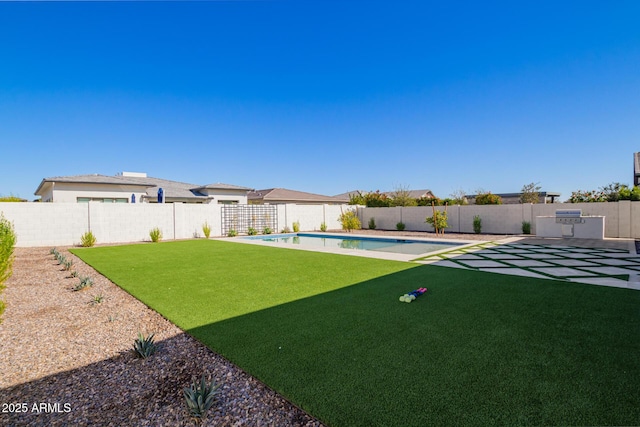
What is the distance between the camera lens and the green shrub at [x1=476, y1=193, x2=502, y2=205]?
15445 mm

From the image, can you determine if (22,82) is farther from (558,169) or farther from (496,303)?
(558,169)

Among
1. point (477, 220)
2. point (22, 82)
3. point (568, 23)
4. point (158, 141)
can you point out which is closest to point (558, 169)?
point (477, 220)

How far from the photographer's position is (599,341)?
273 cm

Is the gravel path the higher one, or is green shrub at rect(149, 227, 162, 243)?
green shrub at rect(149, 227, 162, 243)

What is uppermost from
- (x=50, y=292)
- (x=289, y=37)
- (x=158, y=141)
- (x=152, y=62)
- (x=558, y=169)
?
(x=289, y=37)

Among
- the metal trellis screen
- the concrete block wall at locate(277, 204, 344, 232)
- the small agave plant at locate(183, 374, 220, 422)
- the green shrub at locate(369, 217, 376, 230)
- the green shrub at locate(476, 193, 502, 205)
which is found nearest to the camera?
the small agave plant at locate(183, 374, 220, 422)

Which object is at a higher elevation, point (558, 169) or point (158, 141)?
point (158, 141)

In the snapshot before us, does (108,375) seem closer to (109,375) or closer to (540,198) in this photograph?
(109,375)

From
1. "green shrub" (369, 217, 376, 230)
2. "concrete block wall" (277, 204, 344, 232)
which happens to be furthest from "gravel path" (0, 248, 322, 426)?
"green shrub" (369, 217, 376, 230)

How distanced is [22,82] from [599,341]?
17.8 metres

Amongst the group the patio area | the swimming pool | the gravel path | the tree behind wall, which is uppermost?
the tree behind wall

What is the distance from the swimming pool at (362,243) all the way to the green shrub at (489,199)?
6.43 meters

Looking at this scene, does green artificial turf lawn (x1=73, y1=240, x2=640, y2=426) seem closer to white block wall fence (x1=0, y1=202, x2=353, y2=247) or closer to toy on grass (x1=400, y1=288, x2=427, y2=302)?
toy on grass (x1=400, y1=288, x2=427, y2=302)

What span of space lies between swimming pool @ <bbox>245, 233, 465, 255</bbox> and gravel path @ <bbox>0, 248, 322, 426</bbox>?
7564 mm
